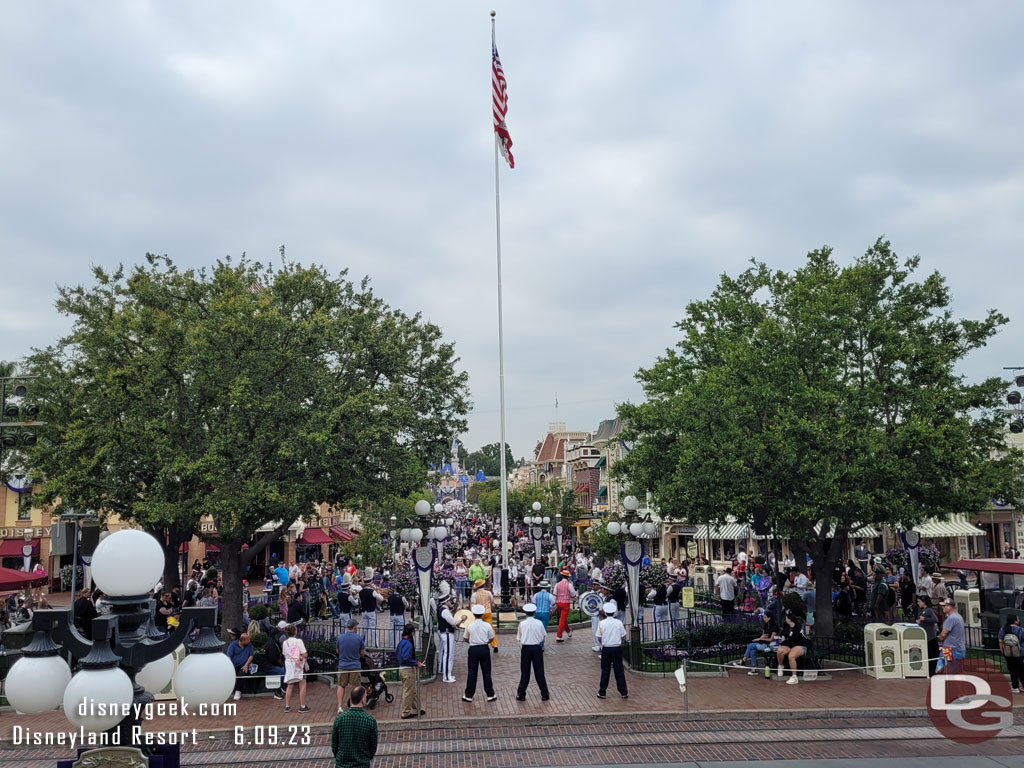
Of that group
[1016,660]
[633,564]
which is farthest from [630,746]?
[1016,660]

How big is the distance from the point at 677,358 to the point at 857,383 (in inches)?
217

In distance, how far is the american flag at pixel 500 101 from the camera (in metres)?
27.8

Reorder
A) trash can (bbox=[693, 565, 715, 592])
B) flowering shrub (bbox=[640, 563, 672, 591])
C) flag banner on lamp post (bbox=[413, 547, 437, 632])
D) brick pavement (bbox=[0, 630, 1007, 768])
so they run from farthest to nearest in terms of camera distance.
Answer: trash can (bbox=[693, 565, 715, 592]) < flowering shrub (bbox=[640, 563, 672, 591]) < flag banner on lamp post (bbox=[413, 547, 437, 632]) < brick pavement (bbox=[0, 630, 1007, 768])

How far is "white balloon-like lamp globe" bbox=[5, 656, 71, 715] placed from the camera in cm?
499

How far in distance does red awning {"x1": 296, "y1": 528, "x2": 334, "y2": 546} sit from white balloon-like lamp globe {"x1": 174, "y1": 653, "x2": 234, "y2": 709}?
130 feet

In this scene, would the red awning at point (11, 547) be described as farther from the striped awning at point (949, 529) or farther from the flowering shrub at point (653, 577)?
the striped awning at point (949, 529)

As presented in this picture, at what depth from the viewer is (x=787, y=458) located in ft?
54.7

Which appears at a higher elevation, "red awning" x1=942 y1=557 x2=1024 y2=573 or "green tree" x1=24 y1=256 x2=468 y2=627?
"green tree" x1=24 y1=256 x2=468 y2=627

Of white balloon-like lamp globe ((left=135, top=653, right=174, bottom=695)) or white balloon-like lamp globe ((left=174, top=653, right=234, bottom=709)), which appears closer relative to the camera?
white balloon-like lamp globe ((left=174, top=653, right=234, bottom=709))

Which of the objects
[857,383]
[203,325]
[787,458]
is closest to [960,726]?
[787,458]

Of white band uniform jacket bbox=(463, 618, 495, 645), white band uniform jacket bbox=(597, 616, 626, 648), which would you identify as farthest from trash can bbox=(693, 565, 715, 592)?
white band uniform jacket bbox=(463, 618, 495, 645)

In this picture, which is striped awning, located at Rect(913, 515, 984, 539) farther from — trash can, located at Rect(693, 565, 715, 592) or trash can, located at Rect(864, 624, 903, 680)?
trash can, located at Rect(864, 624, 903, 680)

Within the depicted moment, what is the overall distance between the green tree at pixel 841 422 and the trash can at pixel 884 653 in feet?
8.43

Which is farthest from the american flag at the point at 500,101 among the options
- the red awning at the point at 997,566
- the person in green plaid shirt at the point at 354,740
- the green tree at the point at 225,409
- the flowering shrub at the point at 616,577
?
the person in green plaid shirt at the point at 354,740
